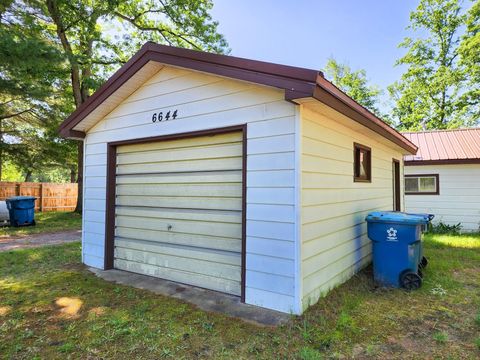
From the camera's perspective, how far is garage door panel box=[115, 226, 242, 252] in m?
3.97

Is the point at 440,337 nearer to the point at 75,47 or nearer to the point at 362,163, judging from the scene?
the point at 362,163

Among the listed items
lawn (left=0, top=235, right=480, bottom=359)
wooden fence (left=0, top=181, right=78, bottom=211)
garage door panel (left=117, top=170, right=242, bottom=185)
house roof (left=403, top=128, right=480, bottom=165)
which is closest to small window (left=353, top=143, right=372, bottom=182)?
lawn (left=0, top=235, right=480, bottom=359)

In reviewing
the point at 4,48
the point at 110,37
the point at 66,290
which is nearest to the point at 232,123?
the point at 66,290

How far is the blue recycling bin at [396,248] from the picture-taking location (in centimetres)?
420

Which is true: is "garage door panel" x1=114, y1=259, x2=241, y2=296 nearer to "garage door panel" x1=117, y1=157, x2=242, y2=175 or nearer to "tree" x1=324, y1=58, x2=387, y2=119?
"garage door panel" x1=117, y1=157, x2=242, y2=175

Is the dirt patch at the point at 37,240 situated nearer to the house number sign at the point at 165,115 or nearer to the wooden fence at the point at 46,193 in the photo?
the house number sign at the point at 165,115

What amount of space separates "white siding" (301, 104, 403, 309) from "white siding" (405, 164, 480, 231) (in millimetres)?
5584

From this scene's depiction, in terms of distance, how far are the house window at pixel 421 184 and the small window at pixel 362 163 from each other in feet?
18.5

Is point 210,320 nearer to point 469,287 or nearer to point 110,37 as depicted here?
point 469,287

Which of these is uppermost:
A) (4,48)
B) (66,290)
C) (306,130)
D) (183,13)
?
(183,13)

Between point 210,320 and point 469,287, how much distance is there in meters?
3.87

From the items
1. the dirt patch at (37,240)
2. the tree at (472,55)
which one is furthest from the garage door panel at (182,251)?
the tree at (472,55)

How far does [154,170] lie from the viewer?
488 cm

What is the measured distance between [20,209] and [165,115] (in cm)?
950
